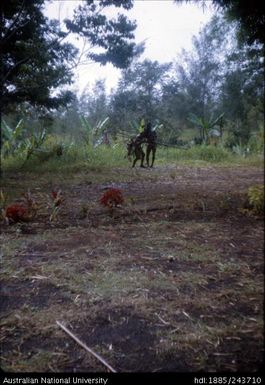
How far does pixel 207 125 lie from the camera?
5.31 ft

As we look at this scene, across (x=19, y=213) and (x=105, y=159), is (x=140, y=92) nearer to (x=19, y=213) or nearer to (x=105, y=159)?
(x=105, y=159)

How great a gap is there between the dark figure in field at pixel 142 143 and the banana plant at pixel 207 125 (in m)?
0.29

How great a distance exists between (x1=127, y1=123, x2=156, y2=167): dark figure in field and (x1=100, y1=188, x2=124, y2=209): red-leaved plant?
437 millimetres

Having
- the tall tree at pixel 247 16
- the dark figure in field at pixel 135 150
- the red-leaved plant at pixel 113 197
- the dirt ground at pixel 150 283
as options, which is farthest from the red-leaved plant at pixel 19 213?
the tall tree at pixel 247 16

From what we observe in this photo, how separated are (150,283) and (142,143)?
775 millimetres

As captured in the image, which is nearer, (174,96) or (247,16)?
(247,16)

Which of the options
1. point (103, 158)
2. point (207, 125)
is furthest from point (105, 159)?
point (207, 125)

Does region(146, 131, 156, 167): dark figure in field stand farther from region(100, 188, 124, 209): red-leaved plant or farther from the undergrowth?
region(100, 188, 124, 209): red-leaved plant

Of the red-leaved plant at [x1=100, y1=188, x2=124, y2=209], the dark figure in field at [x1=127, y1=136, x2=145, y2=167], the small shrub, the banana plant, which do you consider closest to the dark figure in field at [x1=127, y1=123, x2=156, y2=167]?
the dark figure in field at [x1=127, y1=136, x2=145, y2=167]

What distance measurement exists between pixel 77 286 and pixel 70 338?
0.39 metres

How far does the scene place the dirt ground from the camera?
1.01 metres

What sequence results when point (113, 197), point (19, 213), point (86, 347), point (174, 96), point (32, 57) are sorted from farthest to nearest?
point (32, 57) < point (19, 213) < point (113, 197) < point (174, 96) < point (86, 347)

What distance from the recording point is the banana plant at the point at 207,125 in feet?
5.11

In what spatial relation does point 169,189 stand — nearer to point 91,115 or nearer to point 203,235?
point 203,235
